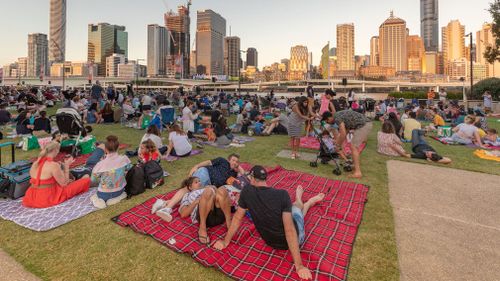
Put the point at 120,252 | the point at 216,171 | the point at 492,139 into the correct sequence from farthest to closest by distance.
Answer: the point at 492,139 → the point at 216,171 → the point at 120,252

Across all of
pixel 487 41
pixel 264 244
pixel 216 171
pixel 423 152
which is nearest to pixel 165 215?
pixel 216 171

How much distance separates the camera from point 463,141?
35.3ft

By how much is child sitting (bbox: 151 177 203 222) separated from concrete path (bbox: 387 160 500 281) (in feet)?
10.3

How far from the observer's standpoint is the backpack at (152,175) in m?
5.79

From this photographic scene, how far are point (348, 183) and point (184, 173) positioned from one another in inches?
158

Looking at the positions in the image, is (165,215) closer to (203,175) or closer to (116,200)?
(203,175)

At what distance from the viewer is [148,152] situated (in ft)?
21.7

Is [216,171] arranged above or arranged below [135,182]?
above

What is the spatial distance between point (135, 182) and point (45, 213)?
150 centimetres

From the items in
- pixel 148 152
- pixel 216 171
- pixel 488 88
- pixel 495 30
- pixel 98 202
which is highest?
pixel 495 30

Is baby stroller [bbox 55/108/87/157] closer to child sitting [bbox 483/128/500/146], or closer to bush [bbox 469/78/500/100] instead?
child sitting [bbox 483/128/500/146]

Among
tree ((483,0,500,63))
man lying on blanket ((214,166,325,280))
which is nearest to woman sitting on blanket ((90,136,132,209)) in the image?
man lying on blanket ((214,166,325,280))

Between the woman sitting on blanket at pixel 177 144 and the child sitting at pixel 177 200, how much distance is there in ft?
12.0

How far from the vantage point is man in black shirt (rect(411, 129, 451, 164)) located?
8.12 meters
